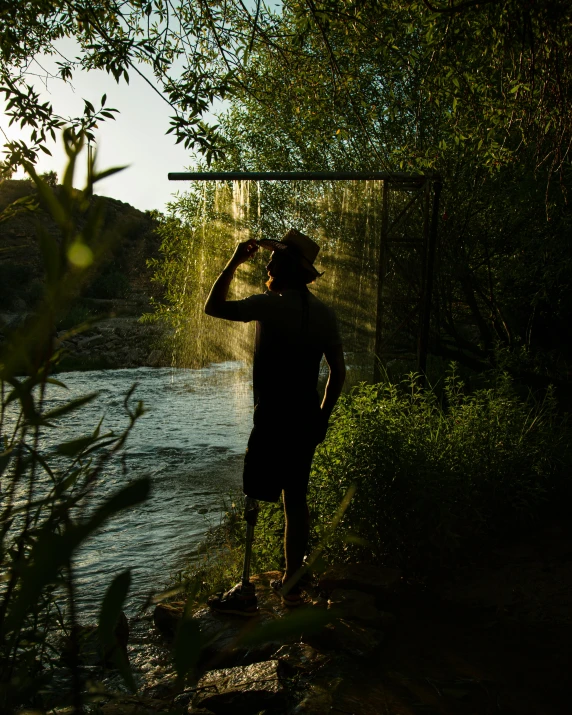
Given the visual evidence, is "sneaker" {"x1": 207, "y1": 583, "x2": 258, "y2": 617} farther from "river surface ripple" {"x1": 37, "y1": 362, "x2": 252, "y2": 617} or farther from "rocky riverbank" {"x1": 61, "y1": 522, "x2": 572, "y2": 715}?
"river surface ripple" {"x1": 37, "y1": 362, "x2": 252, "y2": 617}

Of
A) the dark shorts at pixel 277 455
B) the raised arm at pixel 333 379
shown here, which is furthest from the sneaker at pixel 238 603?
the raised arm at pixel 333 379

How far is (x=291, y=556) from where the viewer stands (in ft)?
13.3

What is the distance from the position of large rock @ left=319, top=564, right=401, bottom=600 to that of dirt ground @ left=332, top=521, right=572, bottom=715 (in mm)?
125

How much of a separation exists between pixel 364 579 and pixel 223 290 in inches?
78.0

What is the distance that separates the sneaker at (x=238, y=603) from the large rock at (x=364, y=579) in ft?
1.85

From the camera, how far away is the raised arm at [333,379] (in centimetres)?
408

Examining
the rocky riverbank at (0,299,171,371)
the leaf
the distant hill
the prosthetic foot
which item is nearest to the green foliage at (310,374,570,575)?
the prosthetic foot

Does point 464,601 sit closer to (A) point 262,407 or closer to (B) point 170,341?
(A) point 262,407

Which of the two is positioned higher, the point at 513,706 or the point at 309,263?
the point at 309,263

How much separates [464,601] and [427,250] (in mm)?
4729

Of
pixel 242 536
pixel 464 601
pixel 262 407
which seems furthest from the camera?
pixel 242 536

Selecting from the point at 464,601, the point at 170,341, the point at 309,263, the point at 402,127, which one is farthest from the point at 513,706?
the point at 170,341

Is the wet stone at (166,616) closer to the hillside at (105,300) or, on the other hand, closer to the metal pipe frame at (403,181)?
the metal pipe frame at (403,181)

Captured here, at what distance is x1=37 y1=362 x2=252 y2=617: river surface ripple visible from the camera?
224 inches
